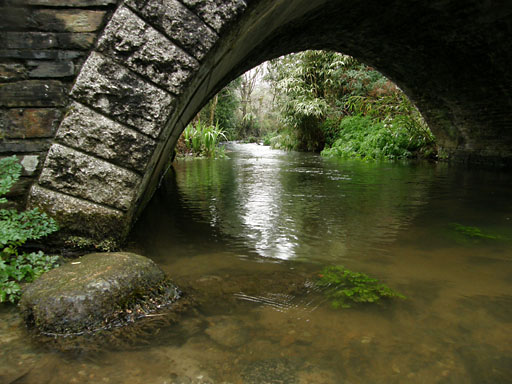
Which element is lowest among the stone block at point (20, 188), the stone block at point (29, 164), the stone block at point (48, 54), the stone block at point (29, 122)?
the stone block at point (20, 188)

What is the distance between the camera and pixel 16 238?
1.90 metres

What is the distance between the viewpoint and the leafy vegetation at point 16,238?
5.89ft

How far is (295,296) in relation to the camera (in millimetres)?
1946

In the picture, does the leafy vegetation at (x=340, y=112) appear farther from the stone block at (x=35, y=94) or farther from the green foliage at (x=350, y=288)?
the green foliage at (x=350, y=288)

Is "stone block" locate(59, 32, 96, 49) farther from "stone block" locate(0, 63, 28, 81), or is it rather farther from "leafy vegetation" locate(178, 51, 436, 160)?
"leafy vegetation" locate(178, 51, 436, 160)

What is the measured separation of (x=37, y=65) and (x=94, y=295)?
5.17 feet

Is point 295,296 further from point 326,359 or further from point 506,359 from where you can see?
point 506,359

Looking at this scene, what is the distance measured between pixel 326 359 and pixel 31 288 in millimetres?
1429

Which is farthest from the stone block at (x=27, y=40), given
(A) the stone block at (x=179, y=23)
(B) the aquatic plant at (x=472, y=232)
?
(B) the aquatic plant at (x=472, y=232)

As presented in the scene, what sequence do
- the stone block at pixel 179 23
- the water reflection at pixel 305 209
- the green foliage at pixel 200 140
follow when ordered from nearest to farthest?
1. the stone block at pixel 179 23
2. the water reflection at pixel 305 209
3. the green foliage at pixel 200 140

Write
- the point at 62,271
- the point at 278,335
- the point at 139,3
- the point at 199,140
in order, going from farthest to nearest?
the point at 199,140
the point at 139,3
the point at 62,271
the point at 278,335

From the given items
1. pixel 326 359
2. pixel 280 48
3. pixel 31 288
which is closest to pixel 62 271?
pixel 31 288

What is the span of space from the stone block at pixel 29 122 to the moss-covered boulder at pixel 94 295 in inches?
37.9

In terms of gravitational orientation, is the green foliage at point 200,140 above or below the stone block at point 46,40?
below
